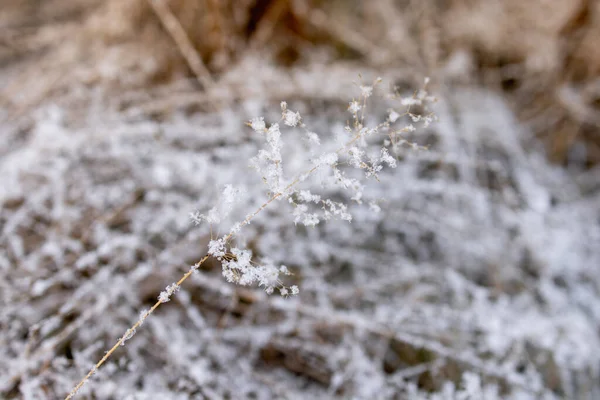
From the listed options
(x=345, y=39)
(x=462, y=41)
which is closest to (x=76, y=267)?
(x=345, y=39)

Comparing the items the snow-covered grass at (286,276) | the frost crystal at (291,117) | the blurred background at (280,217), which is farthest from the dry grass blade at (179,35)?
the frost crystal at (291,117)

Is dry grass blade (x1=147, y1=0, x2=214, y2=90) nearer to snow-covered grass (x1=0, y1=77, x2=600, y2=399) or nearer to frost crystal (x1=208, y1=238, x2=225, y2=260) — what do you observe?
snow-covered grass (x1=0, y1=77, x2=600, y2=399)

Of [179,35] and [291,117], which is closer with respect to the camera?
[291,117]

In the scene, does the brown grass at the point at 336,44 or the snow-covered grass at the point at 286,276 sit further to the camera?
the brown grass at the point at 336,44

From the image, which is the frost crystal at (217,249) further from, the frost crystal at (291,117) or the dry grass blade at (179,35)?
the dry grass blade at (179,35)

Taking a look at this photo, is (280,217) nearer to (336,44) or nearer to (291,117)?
(291,117)

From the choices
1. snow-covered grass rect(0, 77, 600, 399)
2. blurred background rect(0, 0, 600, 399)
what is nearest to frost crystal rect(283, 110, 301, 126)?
snow-covered grass rect(0, 77, 600, 399)

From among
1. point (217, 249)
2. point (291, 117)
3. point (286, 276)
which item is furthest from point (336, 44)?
point (217, 249)

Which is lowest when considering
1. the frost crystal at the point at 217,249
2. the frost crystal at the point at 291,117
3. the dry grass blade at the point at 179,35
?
the frost crystal at the point at 217,249
